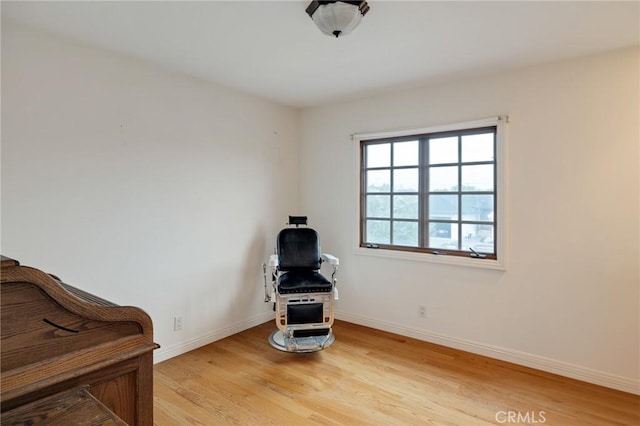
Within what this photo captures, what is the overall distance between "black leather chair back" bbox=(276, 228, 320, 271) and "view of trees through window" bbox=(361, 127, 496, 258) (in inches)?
23.9

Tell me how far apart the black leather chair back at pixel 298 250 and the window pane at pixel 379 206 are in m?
0.70

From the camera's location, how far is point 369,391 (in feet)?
7.83

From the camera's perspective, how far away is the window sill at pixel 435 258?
290cm

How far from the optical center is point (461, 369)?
8.87 feet

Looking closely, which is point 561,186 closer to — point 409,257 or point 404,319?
point 409,257

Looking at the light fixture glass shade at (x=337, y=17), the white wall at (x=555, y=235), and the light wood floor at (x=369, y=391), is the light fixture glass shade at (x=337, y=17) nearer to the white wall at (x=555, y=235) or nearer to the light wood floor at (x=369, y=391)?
the white wall at (x=555, y=235)

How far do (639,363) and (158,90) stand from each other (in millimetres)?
4129

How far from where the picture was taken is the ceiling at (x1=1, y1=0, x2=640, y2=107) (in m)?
1.92

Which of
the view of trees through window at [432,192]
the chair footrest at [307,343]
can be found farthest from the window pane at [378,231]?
the chair footrest at [307,343]

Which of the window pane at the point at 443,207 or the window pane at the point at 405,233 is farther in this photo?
the window pane at the point at 405,233

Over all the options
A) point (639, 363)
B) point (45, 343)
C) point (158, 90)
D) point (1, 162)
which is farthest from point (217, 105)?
point (639, 363)

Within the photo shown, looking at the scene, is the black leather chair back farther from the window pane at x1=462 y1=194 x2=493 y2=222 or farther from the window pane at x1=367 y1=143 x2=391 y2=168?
the window pane at x1=462 y1=194 x2=493 y2=222

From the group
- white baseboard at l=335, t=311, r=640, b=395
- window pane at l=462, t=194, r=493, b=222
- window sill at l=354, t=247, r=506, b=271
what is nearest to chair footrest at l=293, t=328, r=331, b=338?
white baseboard at l=335, t=311, r=640, b=395

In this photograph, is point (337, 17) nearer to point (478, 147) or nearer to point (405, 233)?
point (478, 147)
